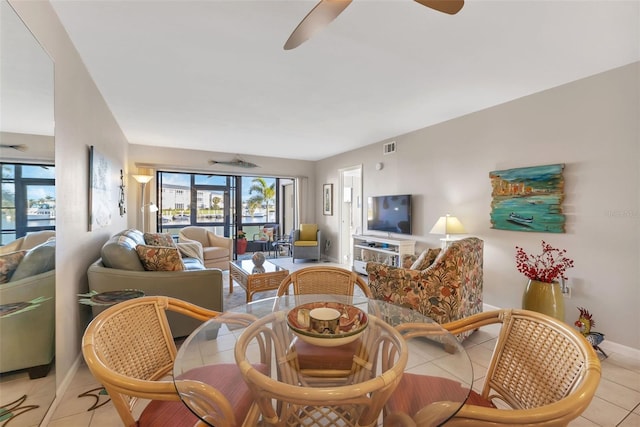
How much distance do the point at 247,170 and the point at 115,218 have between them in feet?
9.56

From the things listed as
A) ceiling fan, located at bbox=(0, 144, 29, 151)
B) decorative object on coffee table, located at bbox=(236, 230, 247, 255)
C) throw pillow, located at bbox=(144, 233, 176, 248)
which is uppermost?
ceiling fan, located at bbox=(0, 144, 29, 151)

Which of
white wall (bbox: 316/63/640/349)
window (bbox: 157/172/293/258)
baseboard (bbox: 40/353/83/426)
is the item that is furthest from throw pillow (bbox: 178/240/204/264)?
white wall (bbox: 316/63/640/349)

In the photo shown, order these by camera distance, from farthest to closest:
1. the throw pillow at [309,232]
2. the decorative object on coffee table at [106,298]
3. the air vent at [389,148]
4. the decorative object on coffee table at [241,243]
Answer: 1. the decorative object on coffee table at [241,243]
2. the throw pillow at [309,232]
3. the air vent at [389,148]
4. the decorative object on coffee table at [106,298]

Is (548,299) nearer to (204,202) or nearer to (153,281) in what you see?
(153,281)

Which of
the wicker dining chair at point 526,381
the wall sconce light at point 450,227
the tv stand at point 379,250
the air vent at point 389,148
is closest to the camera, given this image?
the wicker dining chair at point 526,381

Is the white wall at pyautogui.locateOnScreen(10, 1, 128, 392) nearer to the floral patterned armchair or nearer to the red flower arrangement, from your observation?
the floral patterned armchair

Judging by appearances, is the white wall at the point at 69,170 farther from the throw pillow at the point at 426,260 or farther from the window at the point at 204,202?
the window at the point at 204,202

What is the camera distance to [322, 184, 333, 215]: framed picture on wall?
20.9ft

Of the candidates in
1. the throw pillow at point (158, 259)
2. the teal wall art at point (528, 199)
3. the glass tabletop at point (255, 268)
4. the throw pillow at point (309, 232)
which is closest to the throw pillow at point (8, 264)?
the throw pillow at point (158, 259)

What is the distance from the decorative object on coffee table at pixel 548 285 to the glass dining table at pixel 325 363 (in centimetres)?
160

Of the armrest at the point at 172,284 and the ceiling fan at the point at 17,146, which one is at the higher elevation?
the ceiling fan at the point at 17,146

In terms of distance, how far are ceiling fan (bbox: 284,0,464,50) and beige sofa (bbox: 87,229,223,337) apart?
1961 mm

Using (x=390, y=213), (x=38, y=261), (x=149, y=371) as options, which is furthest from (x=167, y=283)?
(x=390, y=213)

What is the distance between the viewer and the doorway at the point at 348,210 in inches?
240
